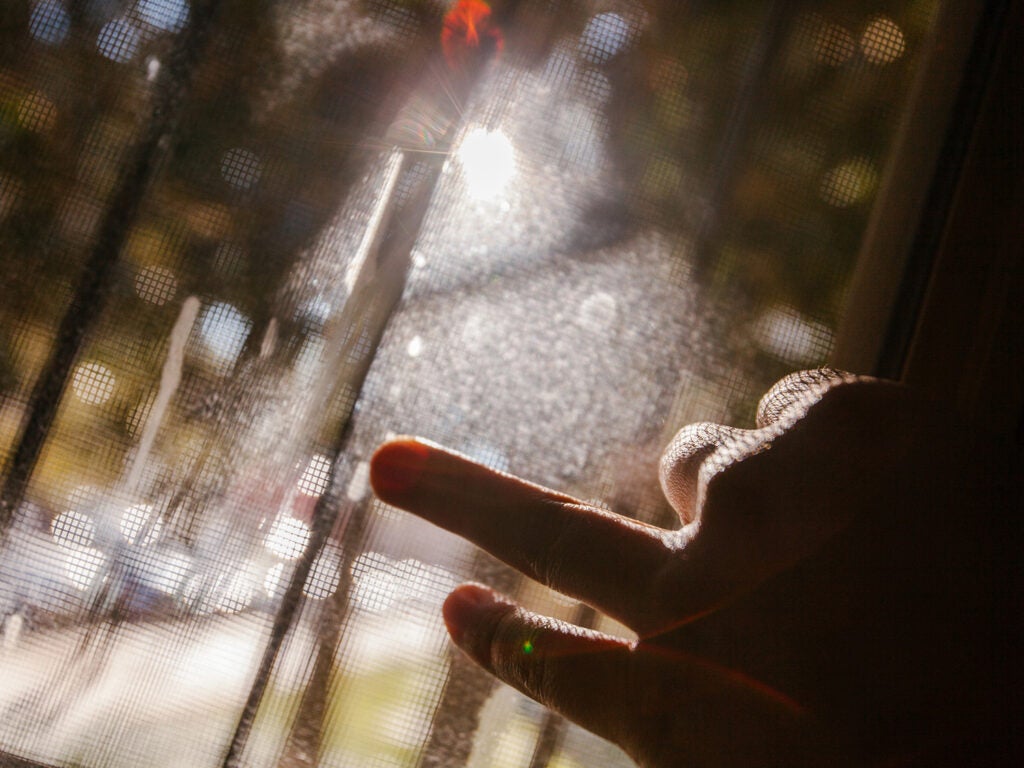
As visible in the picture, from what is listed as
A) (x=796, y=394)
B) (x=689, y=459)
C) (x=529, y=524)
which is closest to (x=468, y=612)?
(x=529, y=524)

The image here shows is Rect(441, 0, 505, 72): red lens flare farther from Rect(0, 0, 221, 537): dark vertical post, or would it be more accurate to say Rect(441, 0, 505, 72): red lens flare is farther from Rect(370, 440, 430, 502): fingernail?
Rect(370, 440, 430, 502): fingernail

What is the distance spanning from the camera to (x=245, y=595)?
2.03ft

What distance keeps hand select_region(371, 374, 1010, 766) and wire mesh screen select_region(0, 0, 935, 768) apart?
11cm

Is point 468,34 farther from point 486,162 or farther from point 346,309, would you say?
point 346,309

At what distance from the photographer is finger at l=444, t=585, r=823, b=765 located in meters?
0.46

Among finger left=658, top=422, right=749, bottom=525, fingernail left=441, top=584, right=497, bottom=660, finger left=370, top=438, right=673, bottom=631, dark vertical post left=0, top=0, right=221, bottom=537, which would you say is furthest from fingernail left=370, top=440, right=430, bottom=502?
dark vertical post left=0, top=0, right=221, bottom=537

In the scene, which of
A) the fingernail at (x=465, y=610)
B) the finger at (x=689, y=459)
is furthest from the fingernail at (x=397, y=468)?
the finger at (x=689, y=459)

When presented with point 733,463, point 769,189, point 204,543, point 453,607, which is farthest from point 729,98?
point 204,543

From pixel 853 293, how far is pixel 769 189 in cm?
15

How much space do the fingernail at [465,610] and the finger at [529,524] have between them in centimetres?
6

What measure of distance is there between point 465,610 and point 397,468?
15 cm

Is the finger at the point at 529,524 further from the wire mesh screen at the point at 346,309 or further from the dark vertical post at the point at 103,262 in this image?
the dark vertical post at the point at 103,262

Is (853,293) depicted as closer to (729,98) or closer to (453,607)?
(729,98)

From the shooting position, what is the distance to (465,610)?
22.5 inches
